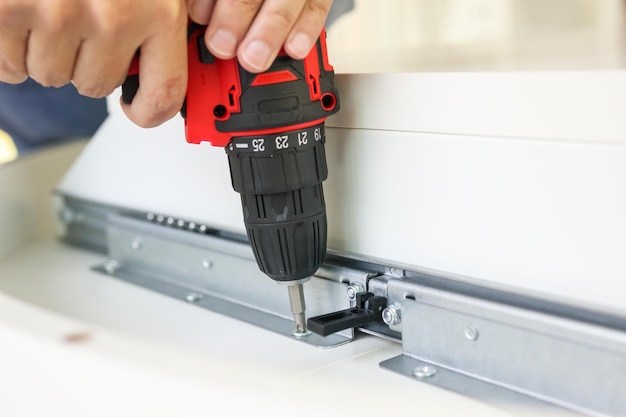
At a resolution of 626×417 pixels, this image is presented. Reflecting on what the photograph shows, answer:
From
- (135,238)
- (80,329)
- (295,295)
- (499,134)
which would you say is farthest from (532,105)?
(135,238)

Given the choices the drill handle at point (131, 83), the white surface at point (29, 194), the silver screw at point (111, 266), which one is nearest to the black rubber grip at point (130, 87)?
the drill handle at point (131, 83)

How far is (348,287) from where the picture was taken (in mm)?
713

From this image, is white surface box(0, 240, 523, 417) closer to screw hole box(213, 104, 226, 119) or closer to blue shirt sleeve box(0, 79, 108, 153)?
screw hole box(213, 104, 226, 119)

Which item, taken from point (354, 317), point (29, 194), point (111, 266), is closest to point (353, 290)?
point (354, 317)

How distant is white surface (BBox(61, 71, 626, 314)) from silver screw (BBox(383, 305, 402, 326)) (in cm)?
4

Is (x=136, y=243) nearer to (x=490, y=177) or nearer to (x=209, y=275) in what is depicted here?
(x=209, y=275)

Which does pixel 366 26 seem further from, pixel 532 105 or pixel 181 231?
pixel 532 105

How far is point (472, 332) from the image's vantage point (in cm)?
61

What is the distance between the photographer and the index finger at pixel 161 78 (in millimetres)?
593

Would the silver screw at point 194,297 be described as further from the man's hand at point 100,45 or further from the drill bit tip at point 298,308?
the man's hand at point 100,45

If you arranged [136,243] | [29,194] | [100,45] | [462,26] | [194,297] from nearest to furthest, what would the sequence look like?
[100,45] < [194,297] < [136,243] < [29,194] < [462,26]

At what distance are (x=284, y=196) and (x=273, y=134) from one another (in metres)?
0.05

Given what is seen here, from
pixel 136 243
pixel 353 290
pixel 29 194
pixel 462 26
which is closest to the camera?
pixel 353 290

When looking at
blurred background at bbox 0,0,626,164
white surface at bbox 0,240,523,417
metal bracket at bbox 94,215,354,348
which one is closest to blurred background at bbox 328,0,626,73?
blurred background at bbox 0,0,626,164
